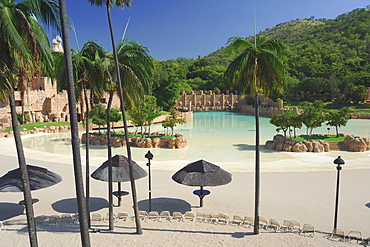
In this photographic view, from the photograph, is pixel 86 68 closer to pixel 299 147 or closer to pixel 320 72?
pixel 299 147

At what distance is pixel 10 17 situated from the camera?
547 cm

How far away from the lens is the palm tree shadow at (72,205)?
11405mm

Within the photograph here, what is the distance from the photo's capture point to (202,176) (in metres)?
10.9

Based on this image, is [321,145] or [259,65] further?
[321,145]

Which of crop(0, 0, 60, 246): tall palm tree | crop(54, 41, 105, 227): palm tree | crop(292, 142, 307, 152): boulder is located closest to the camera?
crop(0, 0, 60, 246): tall palm tree

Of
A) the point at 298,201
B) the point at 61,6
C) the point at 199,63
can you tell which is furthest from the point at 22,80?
the point at 199,63

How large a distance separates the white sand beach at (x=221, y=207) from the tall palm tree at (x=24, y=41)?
338 centimetres

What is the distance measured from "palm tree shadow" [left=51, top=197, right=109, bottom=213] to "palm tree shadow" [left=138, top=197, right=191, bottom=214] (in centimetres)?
151

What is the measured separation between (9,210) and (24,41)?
8019mm

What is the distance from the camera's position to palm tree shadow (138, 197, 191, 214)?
11570 millimetres

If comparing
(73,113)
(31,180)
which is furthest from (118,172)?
(73,113)

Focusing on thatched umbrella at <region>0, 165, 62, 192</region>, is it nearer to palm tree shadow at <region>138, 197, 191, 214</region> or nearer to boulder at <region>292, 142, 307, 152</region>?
palm tree shadow at <region>138, 197, 191, 214</region>

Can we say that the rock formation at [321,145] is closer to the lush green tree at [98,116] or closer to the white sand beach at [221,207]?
the white sand beach at [221,207]

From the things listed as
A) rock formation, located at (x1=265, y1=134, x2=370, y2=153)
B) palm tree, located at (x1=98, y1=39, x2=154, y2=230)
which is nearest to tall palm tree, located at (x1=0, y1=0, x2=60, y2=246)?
palm tree, located at (x1=98, y1=39, x2=154, y2=230)
